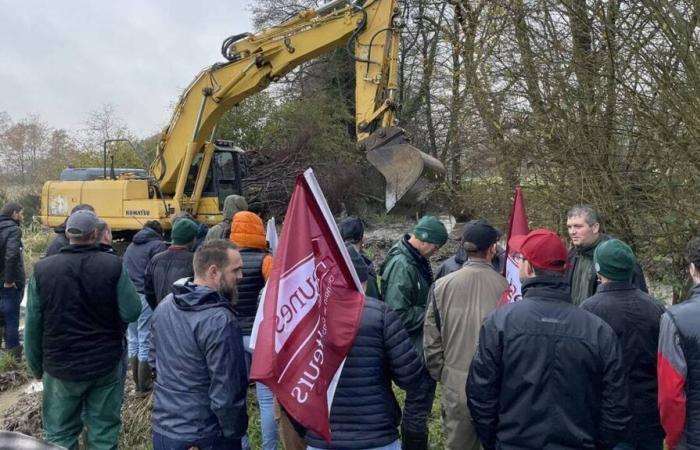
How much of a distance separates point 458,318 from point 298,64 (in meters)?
7.37

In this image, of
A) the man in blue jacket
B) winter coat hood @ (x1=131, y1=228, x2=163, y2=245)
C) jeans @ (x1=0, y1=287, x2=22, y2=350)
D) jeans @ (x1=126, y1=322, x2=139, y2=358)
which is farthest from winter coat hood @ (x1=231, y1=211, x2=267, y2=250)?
jeans @ (x1=0, y1=287, x2=22, y2=350)

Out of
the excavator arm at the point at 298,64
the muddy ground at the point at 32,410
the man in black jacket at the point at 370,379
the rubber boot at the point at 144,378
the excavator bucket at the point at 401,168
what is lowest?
the muddy ground at the point at 32,410

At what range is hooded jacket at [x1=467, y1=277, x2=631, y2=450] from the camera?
2.71 metres

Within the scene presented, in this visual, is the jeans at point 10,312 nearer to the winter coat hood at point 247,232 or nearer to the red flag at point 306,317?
the winter coat hood at point 247,232

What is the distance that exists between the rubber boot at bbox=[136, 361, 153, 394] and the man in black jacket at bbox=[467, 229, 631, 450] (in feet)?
13.7

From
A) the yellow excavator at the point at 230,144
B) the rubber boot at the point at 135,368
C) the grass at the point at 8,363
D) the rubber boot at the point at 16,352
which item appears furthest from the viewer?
the yellow excavator at the point at 230,144

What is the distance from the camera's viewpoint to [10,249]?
24.8ft

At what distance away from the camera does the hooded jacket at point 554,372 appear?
8.87ft

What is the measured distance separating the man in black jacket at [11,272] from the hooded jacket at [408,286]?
5297 millimetres

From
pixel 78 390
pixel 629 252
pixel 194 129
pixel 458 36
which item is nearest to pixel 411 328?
pixel 629 252

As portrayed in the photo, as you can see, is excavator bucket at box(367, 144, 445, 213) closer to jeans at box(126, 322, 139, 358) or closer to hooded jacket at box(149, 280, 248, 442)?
jeans at box(126, 322, 139, 358)

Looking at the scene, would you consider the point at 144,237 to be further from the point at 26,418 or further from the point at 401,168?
the point at 401,168

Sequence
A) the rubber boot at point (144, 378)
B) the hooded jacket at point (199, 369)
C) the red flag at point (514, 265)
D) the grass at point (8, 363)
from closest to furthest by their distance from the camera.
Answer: the hooded jacket at point (199, 369)
the red flag at point (514, 265)
the rubber boot at point (144, 378)
the grass at point (8, 363)

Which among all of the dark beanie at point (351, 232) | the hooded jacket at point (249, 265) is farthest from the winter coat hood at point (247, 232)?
the dark beanie at point (351, 232)
